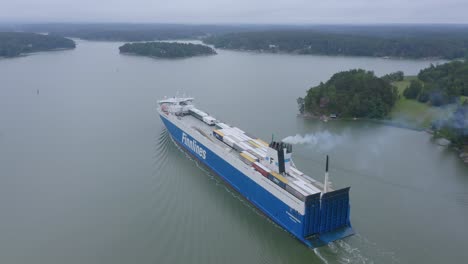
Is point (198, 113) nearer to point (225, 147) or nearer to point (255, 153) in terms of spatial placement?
point (225, 147)

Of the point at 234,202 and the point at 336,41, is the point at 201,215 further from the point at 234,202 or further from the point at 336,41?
the point at 336,41

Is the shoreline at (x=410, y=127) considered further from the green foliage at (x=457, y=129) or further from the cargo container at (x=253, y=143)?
the cargo container at (x=253, y=143)

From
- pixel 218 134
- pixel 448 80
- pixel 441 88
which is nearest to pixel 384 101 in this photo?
pixel 441 88

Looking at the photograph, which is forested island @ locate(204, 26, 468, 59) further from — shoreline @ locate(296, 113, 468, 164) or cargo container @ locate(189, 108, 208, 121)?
cargo container @ locate(189, 108, 208, 121)

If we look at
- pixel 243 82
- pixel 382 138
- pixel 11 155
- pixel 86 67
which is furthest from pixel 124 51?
pixel 382 138

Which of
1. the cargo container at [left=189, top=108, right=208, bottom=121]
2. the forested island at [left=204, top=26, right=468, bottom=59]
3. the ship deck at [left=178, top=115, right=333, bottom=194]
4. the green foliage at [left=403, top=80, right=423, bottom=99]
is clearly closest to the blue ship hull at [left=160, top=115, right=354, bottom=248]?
the ship deck at [left=178, top=115, right=333, bottom=194]
